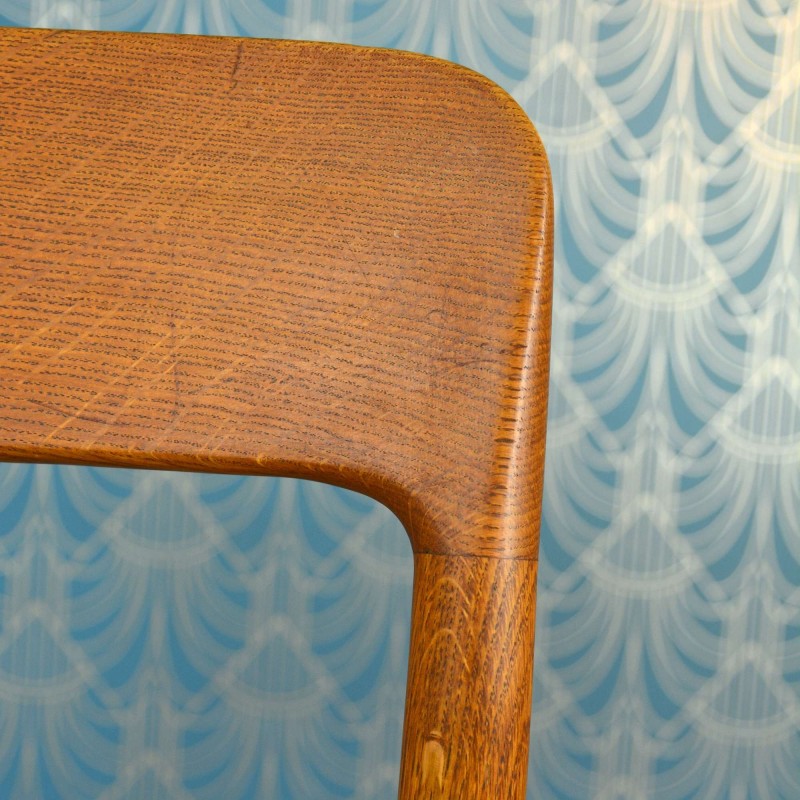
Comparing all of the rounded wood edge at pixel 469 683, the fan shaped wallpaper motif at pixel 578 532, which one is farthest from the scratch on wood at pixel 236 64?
the fan shaped wallpaper motif at pixel 578 532

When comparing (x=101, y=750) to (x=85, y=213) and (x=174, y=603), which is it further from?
(x=85, y=213)

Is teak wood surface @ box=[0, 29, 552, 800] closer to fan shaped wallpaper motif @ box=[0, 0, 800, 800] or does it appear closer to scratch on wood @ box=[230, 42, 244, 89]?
scratch on wood @ box=[230, 42, 244, 89]

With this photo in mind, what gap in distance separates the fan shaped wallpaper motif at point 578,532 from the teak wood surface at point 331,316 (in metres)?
0.74

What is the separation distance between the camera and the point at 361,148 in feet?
0.62

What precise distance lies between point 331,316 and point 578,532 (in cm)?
78

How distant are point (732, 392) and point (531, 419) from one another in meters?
0.82

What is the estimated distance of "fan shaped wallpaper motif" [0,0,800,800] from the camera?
0.92m

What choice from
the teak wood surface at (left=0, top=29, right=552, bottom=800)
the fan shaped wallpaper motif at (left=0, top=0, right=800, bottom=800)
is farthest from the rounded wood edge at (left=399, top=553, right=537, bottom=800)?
the fan shaped wallpaper motif at (left=0, top=0, right=800, bottom=800)

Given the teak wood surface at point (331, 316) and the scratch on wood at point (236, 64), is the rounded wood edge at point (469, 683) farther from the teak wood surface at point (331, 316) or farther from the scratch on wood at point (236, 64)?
the scratch on wood at point (236, 64)

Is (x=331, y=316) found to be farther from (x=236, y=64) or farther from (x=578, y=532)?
(x=578, y=532)

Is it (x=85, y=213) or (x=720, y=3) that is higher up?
(x=720, y=3)

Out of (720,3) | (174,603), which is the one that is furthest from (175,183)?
(720,3)

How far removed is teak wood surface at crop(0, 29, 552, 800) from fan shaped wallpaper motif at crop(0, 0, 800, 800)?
741 millimetres

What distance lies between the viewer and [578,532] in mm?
918
